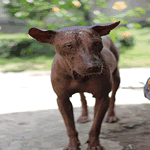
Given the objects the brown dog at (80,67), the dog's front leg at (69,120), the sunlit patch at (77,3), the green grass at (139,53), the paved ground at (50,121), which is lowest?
the green grass at (139,53)

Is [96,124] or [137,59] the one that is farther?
[137,59]

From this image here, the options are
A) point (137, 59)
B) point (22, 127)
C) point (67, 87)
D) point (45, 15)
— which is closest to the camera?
point (67, 87)

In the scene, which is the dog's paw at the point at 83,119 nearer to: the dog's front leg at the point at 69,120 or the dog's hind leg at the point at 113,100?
the dog's hind leg at the point at 113,100

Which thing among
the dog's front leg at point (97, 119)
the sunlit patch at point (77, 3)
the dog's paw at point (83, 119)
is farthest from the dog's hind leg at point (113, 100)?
the sunlit patch at point (77, 3)

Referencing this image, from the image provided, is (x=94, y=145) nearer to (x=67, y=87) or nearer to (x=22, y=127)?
(x=67, y=87)

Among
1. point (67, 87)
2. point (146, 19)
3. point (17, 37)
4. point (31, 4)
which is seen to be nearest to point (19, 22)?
point (17, 37)

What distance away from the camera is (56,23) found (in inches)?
338

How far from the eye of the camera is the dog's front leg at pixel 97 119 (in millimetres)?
2600

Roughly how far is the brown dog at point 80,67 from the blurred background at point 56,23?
511 cm

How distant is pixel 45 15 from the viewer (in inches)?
353

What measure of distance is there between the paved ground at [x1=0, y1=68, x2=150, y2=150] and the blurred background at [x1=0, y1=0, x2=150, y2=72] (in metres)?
2.38

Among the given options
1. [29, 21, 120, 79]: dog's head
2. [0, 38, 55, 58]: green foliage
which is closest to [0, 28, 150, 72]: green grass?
[0, 38, 55, 58]: green foliage

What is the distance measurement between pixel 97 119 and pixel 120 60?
6021mm

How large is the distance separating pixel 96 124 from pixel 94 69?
34.3 inches
